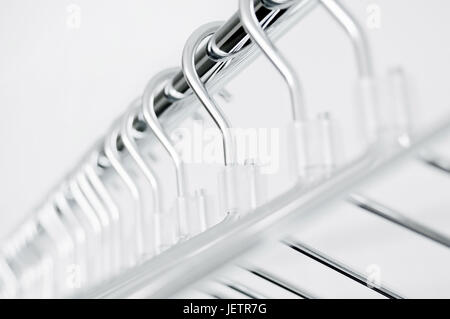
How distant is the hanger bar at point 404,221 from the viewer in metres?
0.30

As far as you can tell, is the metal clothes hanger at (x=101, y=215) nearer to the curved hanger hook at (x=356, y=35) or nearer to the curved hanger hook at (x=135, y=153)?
the curved hanger hook at (x=135, y=153)

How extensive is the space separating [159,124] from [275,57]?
0.18 metres

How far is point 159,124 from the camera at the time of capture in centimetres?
49

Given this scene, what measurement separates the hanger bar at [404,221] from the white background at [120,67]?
Answer: 1.23 ft

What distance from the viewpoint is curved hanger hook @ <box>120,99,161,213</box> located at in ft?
1.63

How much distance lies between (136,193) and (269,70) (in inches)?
14.0

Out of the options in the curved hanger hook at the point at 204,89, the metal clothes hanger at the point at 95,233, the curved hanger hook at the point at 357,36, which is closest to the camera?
the curved hanger hook at the point at 357,36

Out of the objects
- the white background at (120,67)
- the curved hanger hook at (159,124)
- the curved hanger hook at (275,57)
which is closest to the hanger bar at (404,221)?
the curved hanger hook at (275,57)

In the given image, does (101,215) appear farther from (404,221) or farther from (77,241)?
(404,221)

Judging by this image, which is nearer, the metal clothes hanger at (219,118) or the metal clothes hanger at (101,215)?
the metal clothes hanger at (219,118)

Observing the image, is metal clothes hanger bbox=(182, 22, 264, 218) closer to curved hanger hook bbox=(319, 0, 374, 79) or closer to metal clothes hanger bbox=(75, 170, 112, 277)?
curved hanger hook bbox=(319, 0, 374, 79)

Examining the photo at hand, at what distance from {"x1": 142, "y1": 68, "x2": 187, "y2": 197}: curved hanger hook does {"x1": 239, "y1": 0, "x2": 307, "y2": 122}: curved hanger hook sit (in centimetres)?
13

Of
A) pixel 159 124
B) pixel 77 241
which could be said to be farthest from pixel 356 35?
pixel 77 241
